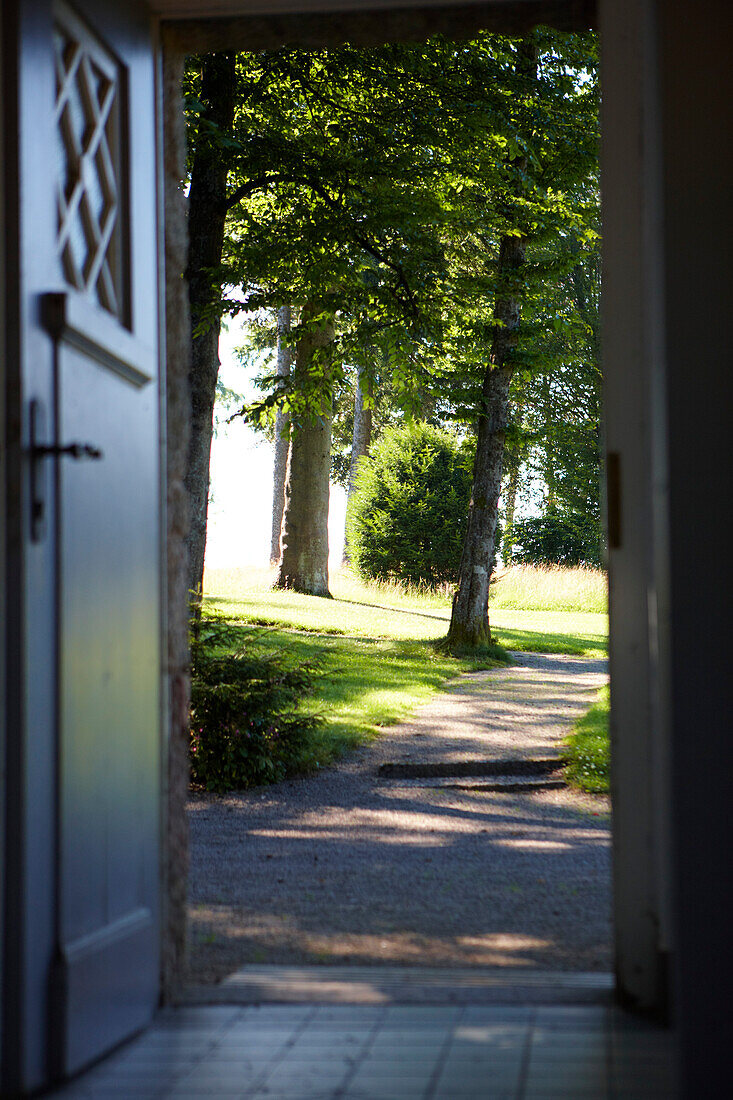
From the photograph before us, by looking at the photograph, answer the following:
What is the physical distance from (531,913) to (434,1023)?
1692 mm

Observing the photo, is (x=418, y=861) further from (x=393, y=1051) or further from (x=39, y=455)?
(x=39, y=455)

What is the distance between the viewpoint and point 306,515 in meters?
18.3

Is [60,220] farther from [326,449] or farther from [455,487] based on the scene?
[455,487]

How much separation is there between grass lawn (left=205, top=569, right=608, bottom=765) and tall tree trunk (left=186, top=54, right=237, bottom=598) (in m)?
1.36

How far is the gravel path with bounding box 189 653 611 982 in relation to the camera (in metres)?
3.91

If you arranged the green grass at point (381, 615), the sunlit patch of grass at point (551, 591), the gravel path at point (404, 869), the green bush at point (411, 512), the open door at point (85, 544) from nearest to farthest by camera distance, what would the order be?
the open door at point (85, 544)
the gravel path at point (404, 869)
the green grass at point (381, 615)
the green bush at point (411, 512)
the sunlit patch of grass at point (551, 591)

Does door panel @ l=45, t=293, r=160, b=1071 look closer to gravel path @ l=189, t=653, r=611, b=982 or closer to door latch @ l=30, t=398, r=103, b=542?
door latch @ l=30, t=398, r=103, b=542

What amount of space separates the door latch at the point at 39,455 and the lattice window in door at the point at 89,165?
0.41 metres

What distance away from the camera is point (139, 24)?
3057 millimetres

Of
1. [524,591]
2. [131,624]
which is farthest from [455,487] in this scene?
[131,624]

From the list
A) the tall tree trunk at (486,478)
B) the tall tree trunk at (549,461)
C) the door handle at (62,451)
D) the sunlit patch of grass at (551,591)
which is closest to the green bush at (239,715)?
the door handle at (62,451)

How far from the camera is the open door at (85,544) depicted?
238 centimetres

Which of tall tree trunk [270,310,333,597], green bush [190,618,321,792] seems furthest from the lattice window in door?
tall tree trunk [270,310,333,597]

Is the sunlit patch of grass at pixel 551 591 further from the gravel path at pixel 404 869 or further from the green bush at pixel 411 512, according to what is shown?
the gravel path at pixel 404 869
